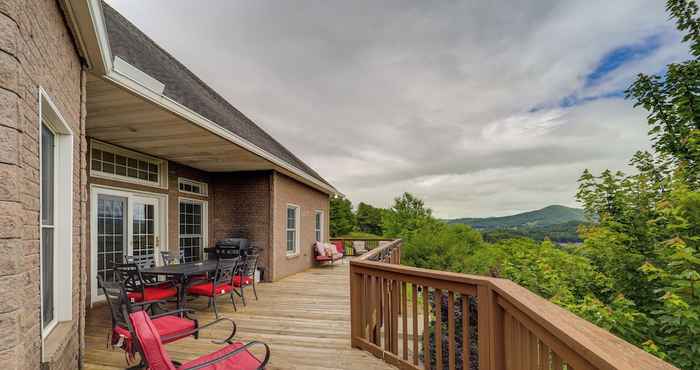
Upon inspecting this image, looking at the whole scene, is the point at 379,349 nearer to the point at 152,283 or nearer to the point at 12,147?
the point at 12,147

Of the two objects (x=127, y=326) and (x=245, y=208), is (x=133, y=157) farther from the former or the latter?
(x=127, y=326)

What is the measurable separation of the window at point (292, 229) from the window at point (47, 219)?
22.3 feet

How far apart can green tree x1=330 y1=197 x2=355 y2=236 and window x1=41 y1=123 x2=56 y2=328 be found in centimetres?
2486

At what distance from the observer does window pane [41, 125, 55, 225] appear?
2.25 meters

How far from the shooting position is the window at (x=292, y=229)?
30.9ft

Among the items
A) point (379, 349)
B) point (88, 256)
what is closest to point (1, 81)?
point (379, 349)

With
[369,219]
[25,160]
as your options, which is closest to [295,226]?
[25,160]

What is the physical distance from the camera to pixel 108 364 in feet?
10.8

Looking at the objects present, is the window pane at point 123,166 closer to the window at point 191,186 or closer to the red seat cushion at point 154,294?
the window at point 191,186

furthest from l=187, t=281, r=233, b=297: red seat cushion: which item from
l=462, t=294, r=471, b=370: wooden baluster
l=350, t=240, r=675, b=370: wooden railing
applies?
l=462, t=294, r=471, b=370: wooden baluster

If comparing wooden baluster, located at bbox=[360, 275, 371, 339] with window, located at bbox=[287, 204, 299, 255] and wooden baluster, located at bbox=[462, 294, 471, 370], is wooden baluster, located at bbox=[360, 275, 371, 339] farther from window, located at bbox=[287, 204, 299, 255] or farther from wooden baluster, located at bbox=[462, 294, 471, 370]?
window, located at bbox=[287, 204, 299, 255]

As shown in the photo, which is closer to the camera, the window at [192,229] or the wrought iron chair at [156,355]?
the wrought iron chair at [156,355]

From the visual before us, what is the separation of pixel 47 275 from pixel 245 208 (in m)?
5.95

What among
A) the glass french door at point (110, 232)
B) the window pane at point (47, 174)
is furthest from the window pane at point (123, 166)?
the window pane at point (47, 174)
